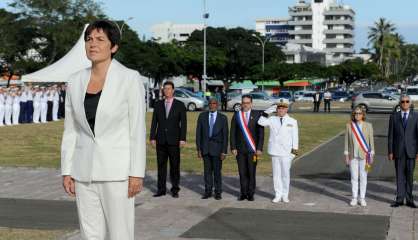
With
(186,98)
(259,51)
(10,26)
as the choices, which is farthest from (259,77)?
(186,98)

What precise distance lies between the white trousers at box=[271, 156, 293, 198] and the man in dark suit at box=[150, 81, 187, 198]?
1645mm

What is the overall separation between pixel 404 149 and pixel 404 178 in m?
0.46

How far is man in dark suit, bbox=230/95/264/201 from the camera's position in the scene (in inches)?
456

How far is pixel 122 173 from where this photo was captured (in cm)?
470

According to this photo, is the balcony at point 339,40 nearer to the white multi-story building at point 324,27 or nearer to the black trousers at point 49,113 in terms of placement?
the white multi-story building at point 324,27

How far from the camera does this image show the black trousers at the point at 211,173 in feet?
38.4

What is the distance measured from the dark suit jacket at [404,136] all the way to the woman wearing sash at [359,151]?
35 centimetres

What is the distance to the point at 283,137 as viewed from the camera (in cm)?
1136

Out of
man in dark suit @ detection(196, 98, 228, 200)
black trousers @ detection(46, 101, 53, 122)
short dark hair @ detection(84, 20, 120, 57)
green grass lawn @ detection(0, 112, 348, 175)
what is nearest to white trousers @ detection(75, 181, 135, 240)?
short dark hair @ detection(84, 20, 120, 57)

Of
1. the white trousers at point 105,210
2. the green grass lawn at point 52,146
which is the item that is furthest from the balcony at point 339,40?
the white trousers at point 105,210

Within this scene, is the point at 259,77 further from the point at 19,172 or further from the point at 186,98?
the point at 19,172

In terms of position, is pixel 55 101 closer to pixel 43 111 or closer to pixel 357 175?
pixel 43 111

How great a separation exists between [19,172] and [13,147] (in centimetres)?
646

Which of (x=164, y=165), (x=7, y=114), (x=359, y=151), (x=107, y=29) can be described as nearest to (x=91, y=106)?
(x=107, y=29)
